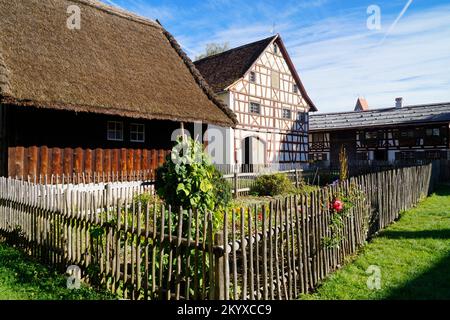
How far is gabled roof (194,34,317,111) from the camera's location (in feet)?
72.7

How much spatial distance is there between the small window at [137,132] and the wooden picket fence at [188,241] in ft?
18.0

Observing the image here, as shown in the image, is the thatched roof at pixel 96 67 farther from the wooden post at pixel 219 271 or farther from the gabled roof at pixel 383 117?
the gabled roof at pixel 383 117

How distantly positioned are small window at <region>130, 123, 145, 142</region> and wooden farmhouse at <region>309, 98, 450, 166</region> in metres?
19.1

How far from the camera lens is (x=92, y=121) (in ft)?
36.5

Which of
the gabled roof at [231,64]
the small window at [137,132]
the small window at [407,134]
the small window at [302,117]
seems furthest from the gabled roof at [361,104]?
the small window at [137,132]

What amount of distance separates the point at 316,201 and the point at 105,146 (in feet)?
27.5

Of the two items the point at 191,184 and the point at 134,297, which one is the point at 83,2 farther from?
the point at 134,297

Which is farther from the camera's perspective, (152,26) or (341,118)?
→ (341,118)

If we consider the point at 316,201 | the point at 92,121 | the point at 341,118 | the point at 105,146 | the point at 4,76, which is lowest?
the point at 316,201

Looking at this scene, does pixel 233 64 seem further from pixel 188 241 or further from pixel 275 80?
pixel 188 241

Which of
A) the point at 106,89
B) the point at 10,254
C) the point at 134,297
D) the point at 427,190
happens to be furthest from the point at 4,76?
the point at 427,190

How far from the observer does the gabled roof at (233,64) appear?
2217 centimetres

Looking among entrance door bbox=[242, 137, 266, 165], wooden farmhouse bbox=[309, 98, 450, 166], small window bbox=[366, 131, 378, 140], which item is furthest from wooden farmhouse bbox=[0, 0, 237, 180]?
small window bbox=[366, 131, 378, 140]

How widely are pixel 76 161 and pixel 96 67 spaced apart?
3.25 m
